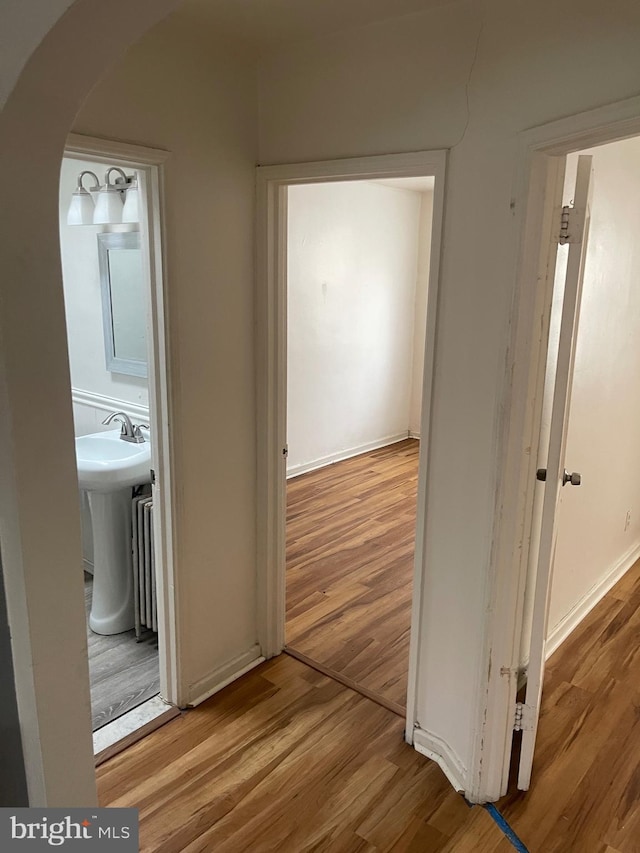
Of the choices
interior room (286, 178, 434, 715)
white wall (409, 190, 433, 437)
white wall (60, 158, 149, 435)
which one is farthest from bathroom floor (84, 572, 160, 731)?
white wall (409, 190, 433, 437)

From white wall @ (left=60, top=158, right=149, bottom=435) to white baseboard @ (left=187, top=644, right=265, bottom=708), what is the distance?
1220 mm

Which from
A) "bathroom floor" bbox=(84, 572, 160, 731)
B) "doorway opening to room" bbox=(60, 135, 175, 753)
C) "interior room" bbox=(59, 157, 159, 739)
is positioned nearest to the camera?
"doorway opening to room" bbox=(60, 135, 175, 753)

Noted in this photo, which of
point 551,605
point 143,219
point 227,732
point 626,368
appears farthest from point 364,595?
point 143,219

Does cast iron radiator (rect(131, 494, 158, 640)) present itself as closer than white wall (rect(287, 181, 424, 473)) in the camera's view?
Yes

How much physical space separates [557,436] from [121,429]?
2.14 meters

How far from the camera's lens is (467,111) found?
1.83 metres

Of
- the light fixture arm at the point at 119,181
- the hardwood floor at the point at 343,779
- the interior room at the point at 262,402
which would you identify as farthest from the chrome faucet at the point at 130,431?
the hardwood floor at the point at 343,779

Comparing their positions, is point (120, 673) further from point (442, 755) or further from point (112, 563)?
point (442, 755)

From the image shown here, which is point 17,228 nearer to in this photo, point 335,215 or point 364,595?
point 364,595

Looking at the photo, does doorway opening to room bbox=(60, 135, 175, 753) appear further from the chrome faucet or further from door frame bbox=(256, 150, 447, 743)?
door frame bbox=(256, 150, 447, 743)

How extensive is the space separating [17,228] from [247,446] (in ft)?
5.14

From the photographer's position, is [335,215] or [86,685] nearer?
[86,685]

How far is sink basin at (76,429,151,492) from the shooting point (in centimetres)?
258

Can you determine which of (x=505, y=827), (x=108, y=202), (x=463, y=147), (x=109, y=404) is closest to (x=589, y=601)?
(x=505, y=827)
